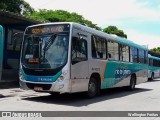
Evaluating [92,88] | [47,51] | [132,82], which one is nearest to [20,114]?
[47,51]

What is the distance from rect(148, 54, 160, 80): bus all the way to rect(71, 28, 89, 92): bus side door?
2204cm

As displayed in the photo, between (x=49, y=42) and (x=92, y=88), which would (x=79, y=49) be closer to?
(x=49, y=42)

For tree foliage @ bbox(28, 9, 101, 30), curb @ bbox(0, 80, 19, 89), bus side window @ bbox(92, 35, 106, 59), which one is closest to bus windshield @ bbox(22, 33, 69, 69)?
bus side window @ bbox(92, 35, 106, 59)

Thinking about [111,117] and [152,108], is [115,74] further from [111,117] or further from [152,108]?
[111,117]

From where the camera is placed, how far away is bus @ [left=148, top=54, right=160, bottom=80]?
33.7m

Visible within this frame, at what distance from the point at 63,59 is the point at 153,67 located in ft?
82.8

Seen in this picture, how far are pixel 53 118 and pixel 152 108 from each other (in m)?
4.23

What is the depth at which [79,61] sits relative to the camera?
11.8 m

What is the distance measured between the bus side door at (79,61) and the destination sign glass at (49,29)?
34cm

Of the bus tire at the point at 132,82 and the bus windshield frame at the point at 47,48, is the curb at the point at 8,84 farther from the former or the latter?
the bus tire at the point at 132,82

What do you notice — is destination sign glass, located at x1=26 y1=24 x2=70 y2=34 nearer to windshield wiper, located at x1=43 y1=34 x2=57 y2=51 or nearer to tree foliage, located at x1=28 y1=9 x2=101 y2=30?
windshield wiper, located at x1=43 y1=34 x2=57 y2=51

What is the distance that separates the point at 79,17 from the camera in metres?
72.2

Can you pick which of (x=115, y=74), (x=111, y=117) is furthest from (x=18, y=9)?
(x=111, y=117)

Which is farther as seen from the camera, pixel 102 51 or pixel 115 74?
pixel 115 74
